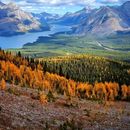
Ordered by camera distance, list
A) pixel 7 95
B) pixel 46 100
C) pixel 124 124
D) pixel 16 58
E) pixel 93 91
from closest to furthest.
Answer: pixel 124 124 < pixel 7 95 < pixel 46 100 < pixel 93 91 < pixel 16 58

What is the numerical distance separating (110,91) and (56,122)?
4478 inches

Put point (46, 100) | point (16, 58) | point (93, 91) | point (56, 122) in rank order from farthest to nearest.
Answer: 1. point (16, 58)
2. point (93, 91)
3. point (46, 100)
4. point (56, 122)

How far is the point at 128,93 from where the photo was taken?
17550 centimetres

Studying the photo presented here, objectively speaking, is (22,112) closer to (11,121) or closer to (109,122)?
(11,121)

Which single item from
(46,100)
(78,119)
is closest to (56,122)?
(78,119)

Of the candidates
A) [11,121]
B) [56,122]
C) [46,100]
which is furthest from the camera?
[46,100]

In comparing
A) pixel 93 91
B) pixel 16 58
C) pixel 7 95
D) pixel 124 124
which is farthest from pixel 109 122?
pixel 16 58

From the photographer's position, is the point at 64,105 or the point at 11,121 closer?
the point at 11,121

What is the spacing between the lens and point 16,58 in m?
198

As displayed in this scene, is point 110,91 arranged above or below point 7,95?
below

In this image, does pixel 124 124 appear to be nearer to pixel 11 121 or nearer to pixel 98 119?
pixel 98 119

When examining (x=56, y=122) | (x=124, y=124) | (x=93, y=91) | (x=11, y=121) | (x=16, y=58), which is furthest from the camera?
(x=16, y=58)

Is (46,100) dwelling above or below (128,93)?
above

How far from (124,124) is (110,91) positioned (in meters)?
105
